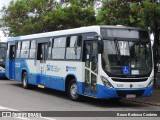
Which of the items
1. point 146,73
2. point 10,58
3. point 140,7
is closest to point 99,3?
point 140,7

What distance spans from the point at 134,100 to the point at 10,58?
9396 mm

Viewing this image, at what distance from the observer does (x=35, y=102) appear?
1491 cm

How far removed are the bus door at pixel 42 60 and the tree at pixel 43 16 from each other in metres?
7.70

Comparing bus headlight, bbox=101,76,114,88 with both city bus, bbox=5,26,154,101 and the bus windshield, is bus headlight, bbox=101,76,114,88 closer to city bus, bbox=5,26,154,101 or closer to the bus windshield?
→ city bus, bbox=5,26,154,101

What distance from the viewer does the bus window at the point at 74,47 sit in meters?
15.4

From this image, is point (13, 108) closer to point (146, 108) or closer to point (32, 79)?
point (146, 108)

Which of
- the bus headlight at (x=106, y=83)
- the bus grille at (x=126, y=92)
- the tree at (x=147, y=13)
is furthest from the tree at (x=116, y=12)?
the bus headlight at (x=106, y=83)

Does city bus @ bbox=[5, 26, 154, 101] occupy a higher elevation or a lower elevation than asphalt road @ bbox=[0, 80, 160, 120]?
higher

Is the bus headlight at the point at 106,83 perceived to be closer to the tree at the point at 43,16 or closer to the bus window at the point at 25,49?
the bus window at the point at 25,49

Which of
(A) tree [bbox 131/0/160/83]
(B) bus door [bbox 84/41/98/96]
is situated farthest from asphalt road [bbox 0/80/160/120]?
(A) tree [bbox 131/0/160/83]

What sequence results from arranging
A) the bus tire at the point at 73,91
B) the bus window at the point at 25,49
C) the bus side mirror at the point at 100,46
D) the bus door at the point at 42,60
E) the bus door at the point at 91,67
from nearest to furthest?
the bus side mirror at the point at 100,46 < the bus door at the point at 91,67 < the bus tire at the point at 73,91 < the bus door at the point at 42,60 < the bus window at the point at 25,49

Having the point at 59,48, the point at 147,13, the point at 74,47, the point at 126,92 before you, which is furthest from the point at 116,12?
the point at 126,92

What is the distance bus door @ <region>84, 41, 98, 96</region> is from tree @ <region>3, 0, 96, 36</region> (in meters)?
11.6

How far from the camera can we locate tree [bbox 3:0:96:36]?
26844 mm
